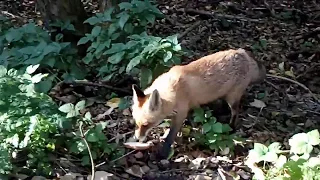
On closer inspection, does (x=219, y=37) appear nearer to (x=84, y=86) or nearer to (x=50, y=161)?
(x=84, y=86)

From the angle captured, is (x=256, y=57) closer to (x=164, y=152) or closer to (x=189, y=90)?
(x=189, y=90)

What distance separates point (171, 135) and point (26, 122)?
1.32m

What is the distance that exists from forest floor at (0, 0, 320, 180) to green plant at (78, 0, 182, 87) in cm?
46

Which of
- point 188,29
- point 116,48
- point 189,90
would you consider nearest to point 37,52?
point 116,48

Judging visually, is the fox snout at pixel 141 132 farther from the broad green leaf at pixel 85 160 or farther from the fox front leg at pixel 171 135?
the broad green leaf at pixel 85 160

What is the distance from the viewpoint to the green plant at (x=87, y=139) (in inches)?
157

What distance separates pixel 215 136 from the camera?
4512 millimetres

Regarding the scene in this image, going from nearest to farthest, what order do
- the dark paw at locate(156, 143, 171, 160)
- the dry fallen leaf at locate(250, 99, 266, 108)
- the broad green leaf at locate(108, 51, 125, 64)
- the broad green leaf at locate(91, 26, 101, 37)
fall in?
1. the dark paw at locate(156, 143, 171, 160)
2. the broad green leaf at locate(108, 51, 125, 64)
3. the broad green leaf at locate(91, 26, 101, 37)
4. the dry fallen leaf at locate(250, 99, 266, 108)

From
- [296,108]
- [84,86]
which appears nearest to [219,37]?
[296,108]

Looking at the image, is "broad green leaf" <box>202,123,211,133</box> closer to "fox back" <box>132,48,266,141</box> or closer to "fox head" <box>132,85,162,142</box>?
"fox back" <box>132,48,266,141</box>

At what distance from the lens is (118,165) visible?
430cm

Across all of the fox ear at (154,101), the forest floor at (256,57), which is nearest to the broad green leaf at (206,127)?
the forest floor at (256,57)

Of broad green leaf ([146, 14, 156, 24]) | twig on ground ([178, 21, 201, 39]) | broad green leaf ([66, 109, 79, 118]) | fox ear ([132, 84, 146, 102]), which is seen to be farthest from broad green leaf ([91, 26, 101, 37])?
twig on ground ([178, 21, 201, 39])

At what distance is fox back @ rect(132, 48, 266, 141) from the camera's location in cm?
442
